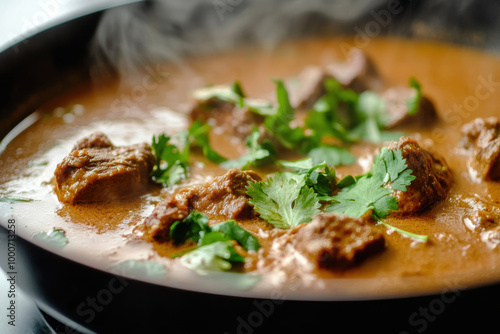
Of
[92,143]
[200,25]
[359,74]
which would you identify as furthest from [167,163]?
[200,25]

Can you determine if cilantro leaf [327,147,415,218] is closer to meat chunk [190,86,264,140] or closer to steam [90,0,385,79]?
meat chunk [190,86,264,140]

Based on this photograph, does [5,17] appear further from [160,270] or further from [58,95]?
[160,270]

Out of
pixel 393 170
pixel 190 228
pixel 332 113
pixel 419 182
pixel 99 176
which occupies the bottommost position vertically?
pixel 332 113

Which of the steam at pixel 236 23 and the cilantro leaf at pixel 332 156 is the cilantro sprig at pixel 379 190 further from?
the steam at pixel 236 23

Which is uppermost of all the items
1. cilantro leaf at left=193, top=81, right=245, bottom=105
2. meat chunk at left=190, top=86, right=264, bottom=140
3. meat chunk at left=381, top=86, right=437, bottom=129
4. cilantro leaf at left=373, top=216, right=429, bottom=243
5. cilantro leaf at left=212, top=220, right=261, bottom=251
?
cilantro leaf at left=212, top=220, right=261, bottom=251

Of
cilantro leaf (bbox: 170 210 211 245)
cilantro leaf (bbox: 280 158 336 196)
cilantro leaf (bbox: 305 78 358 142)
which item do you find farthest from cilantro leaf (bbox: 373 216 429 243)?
cilantro leaf (bbox: 305 78 358 142)

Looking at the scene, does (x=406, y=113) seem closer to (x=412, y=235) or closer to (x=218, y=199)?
(x=412, y=235)

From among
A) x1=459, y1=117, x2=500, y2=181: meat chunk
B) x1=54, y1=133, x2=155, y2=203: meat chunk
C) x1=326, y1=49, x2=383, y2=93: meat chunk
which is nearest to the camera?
x1=54, y1=133, x2=155, y2=203: meat chunk
